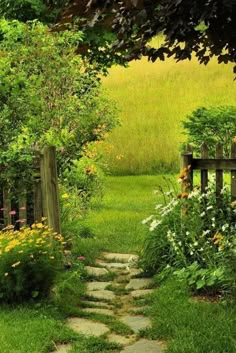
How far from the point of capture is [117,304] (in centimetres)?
591

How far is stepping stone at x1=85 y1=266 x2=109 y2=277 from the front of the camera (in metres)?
7.06

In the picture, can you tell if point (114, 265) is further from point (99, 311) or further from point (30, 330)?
point (30, 330)

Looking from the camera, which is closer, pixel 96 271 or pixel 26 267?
pixel 26 267

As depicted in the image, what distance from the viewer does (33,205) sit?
6.77 m

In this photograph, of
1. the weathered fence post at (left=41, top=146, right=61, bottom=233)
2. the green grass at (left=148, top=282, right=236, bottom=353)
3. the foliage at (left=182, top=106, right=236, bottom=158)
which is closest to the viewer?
the green grass at (left=148, top=282, right=236, bottom=353)

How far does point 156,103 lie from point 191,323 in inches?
759

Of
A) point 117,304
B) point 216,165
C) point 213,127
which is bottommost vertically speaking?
point 117,304

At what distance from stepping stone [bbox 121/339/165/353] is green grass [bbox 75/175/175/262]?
9.92 feet

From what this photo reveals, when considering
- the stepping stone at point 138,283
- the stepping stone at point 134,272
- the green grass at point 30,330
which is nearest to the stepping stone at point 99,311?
the green grass at point 30,330

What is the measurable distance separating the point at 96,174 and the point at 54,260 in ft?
20.3

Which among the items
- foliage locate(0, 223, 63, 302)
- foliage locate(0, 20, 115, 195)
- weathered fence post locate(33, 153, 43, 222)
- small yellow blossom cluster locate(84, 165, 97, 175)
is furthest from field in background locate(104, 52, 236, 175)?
foliage locate(0, 223, 63, 302)

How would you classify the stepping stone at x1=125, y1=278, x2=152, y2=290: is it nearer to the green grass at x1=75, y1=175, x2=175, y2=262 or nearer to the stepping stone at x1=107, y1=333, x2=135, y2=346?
the green grass at x1=75, y1=175, x2=175, y2=262

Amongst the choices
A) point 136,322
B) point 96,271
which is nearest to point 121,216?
point 96,271

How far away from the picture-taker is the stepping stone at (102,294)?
20.2 ft
